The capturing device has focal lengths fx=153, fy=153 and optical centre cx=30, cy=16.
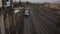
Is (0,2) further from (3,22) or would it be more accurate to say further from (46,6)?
(46,6)

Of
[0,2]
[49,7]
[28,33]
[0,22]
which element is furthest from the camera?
[49,7]

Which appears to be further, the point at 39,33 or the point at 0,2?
the point at 0,2

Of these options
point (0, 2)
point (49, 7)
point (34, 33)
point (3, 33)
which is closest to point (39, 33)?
point (34, 33)

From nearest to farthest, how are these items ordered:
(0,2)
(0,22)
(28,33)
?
1. (0,22)
2. (28,33)
3. (0,2)

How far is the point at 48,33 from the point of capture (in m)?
5.16

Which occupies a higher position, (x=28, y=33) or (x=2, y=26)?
(x=2, y=26)

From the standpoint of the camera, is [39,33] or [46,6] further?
[46,6]

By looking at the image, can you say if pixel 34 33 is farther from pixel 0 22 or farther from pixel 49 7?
pixel 49 7

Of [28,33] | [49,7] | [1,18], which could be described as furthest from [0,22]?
[49,7]

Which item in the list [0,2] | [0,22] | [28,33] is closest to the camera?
[0,22]

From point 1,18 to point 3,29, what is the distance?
16cm

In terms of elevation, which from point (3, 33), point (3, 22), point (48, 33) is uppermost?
point (3, 22)

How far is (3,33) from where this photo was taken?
214 centimetres

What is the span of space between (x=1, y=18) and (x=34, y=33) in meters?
3.08
